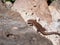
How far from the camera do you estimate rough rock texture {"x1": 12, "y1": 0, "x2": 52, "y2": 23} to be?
18.4ft

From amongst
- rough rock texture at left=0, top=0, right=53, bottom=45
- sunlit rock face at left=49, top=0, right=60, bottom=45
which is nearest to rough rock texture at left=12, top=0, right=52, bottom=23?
sunlit rock face at left=49, top=0, right=60, bottom=45

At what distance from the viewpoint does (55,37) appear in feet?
14.7

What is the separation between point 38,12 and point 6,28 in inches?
82.9

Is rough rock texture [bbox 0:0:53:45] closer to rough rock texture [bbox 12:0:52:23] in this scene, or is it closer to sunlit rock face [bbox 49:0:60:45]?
sunlit rock face [bbox 49:0:60:45]

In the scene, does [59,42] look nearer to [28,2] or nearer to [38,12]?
[38,12]

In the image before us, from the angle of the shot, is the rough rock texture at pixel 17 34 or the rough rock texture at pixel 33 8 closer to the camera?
the rough rock texture at pixel 17 34

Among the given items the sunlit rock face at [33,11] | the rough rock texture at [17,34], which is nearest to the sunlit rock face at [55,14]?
the sunlit rock face at [33,11]

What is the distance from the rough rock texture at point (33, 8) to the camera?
560 centimetres

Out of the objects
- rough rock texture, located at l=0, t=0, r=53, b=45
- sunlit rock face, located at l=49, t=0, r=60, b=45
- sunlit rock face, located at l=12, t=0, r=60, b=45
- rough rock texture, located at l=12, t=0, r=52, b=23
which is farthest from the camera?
rough rock texture, located at l=12, t=0, r=52, b=23

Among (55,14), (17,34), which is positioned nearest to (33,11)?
(55,14)

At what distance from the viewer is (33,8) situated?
232 inches

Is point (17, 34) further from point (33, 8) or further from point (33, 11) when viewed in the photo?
point (33, 8)

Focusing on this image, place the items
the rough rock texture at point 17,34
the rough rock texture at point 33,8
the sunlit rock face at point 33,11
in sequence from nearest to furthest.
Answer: the rough rock texture at point 17,34, the sunlit rock face at point 33,11, the rough rock texture at point 33,8

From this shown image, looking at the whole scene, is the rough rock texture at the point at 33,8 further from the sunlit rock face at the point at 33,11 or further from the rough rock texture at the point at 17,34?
the rough rock texture at the point at 17,34
